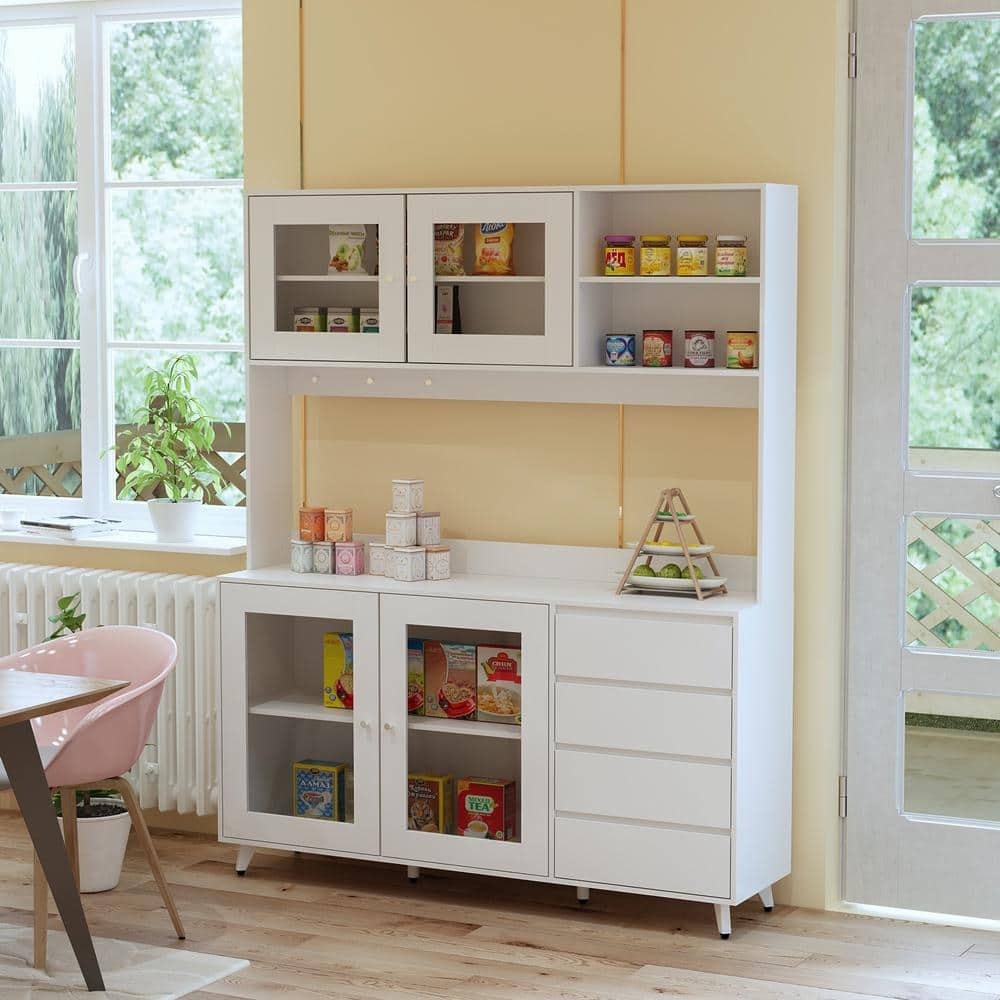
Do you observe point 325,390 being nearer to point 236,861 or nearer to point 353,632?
point 353,632

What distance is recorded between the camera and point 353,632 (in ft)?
13.7

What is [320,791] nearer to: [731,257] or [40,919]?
[40,919]

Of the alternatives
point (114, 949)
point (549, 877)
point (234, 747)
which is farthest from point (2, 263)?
point (549, 877)

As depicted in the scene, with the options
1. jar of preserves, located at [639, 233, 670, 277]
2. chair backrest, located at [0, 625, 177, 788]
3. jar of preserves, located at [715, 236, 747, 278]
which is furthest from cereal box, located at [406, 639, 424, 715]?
jar of preserves, located at [715, 236, 747, 278]

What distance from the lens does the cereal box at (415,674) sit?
4.14 meters

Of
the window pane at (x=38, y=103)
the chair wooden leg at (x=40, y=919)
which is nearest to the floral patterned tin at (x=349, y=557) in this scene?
the chair wooden leg at (x=40, y=919)

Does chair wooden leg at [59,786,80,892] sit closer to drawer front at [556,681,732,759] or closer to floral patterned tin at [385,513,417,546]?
floral patterned tin at [385,513,417,546]

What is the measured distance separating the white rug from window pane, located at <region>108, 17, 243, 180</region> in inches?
89.5

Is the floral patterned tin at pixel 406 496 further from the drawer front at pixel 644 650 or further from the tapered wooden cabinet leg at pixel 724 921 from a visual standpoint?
the tapered wooden cabinet leg at pixel 724 921

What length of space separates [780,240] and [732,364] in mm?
319

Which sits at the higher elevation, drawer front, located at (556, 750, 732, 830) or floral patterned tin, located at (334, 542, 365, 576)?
floral patterned tin, located at (334, 542, 365, 576)

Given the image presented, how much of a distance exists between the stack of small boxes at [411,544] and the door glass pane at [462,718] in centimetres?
18

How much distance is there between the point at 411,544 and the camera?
425 cm

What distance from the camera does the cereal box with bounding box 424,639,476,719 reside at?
13.5 feet
